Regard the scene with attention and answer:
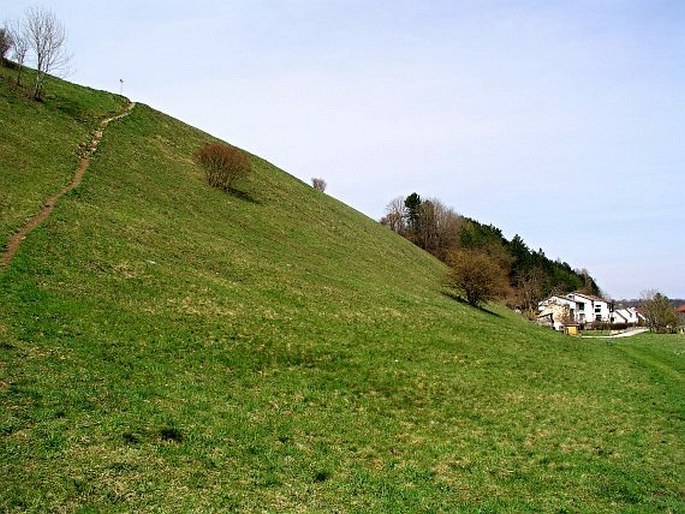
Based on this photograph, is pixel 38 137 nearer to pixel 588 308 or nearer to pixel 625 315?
pixel 588 308

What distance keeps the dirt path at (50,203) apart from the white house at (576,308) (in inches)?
3669

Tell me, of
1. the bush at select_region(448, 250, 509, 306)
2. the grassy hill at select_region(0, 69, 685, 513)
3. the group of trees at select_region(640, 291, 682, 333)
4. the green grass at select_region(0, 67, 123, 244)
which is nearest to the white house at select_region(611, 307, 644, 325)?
the group of trees at select_region(640, 291, 682, 333)

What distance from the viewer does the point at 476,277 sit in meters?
48.2

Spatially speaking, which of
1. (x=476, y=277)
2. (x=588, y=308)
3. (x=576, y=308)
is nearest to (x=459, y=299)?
(x=476, y=277)

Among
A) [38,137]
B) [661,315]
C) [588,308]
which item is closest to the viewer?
[38,137]

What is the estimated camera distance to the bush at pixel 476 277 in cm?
4828

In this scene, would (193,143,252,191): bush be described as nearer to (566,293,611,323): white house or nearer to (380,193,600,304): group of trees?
(380,193,600,304): group of trees

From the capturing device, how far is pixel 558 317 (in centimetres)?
11031

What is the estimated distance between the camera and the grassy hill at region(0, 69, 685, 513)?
1151 centimetres

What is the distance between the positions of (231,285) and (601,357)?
67.8ft

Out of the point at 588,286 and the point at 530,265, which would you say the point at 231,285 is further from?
the point at 588,286

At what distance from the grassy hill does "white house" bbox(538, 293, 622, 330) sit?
79818mm

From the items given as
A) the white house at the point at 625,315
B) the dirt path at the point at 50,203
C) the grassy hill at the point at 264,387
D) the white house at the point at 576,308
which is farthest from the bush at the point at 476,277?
the white house at the point at 625,315

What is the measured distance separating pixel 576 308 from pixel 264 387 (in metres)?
130
